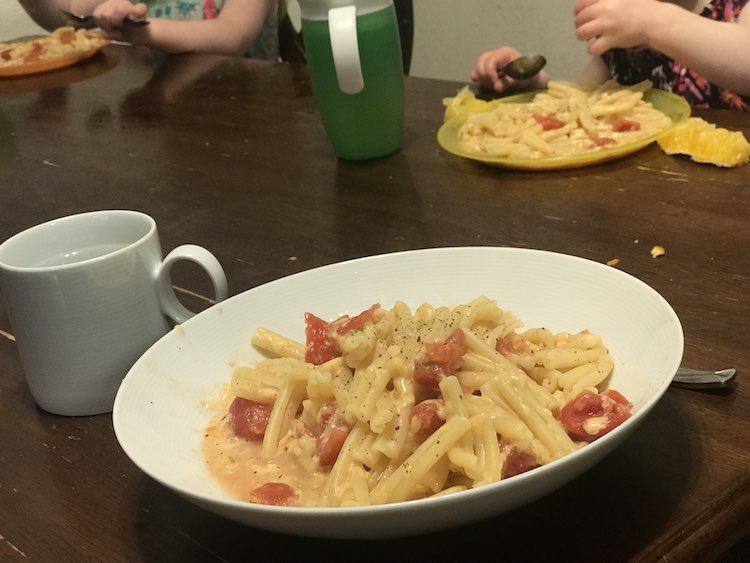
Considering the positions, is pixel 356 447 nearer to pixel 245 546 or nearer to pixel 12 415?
pixel 245 546

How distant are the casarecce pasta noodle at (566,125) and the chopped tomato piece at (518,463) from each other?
0.67 meters

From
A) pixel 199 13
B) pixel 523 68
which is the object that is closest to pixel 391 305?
pixel 523 68

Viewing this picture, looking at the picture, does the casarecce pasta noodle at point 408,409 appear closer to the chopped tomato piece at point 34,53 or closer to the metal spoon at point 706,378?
the metal spoon at point 706,378

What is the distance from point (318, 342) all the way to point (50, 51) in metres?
1.78

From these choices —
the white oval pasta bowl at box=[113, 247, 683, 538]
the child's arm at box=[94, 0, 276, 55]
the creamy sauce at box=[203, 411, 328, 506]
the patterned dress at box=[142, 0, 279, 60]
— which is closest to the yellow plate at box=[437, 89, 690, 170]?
the white oval pasta bowl at box=[113, 247, 683, 538]

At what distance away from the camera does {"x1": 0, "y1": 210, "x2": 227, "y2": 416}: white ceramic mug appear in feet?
2.24

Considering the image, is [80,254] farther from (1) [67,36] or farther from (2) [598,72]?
(1) [67,36]

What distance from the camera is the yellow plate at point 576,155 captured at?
1102 mm

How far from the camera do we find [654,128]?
3.78 ft

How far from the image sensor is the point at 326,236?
1.04 metres

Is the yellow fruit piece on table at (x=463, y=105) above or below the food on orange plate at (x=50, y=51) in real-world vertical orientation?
above

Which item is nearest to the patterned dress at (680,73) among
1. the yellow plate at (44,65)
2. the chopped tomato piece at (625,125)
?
the chopped tomato piece at (625,125)

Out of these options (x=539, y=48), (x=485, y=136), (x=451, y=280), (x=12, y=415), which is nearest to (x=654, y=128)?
(x=485, y=136)

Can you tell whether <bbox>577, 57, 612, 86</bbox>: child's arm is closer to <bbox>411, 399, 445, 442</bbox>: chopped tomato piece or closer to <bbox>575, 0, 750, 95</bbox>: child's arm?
<bbox>575, 0, 750, 95</bbox>: child's arm
